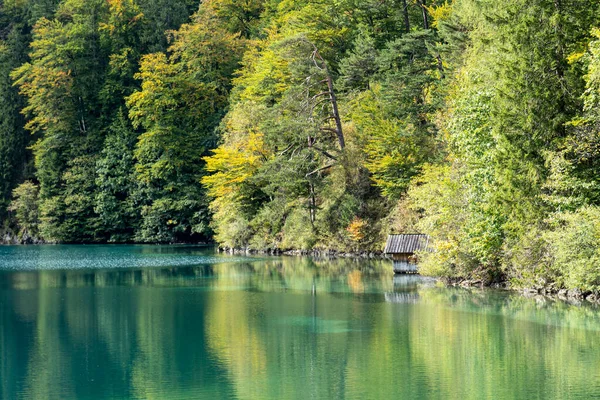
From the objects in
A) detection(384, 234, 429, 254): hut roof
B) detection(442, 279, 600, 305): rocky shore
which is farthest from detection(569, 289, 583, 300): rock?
detection(384, 234, 429, 254): hut roof

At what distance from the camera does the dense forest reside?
21.8 m

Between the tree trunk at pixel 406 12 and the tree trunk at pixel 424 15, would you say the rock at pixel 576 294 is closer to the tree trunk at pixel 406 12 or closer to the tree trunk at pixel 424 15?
A: the tree trunk at pixel 424 15

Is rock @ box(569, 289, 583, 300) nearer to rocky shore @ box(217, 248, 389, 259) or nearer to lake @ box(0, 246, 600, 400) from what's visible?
lake @ box(0, 246, 600, 400)

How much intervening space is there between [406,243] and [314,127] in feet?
45.3

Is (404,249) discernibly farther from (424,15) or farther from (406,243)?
(424,15)

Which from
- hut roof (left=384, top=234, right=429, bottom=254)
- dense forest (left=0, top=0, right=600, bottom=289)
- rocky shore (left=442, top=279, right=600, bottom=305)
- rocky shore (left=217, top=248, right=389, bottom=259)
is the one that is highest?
dense forest (left=0, top=0, right=600, bottom=289)

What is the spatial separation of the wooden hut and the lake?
1.69 meters

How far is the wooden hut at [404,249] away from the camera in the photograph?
95.0 ft

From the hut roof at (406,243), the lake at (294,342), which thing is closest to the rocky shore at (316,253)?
the hut roof at (406,243)

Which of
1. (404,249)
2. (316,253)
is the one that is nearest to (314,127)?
(316,253)

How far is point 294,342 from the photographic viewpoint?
16156mm

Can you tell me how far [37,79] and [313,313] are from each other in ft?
156

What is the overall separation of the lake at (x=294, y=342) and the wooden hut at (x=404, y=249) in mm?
1695

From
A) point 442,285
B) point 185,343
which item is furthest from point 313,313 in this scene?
point 442,285
